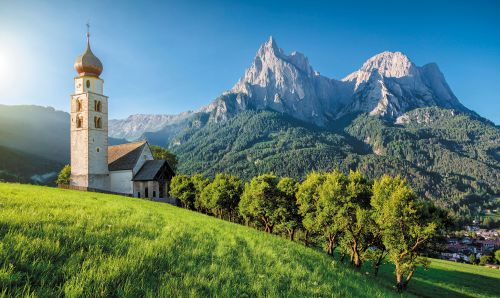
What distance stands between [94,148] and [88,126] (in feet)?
15.6

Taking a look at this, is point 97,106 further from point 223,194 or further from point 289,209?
point 289,209

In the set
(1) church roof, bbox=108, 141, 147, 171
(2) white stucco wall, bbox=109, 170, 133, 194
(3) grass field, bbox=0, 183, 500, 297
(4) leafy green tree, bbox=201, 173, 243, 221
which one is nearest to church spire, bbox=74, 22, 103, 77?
(1) church roof, bbox=108, 141, 147, 171

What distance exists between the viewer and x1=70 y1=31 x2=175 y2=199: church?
59312 millimetres

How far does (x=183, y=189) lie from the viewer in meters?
70.8

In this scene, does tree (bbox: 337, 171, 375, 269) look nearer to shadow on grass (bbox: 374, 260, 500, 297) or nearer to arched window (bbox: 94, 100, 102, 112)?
shadow on grass (bbox: 374, 260, 500, 297)

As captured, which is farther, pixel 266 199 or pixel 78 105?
pixel 78 105

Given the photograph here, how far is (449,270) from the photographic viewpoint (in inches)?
2451

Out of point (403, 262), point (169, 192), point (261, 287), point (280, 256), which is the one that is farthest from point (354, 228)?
point (169, 192)

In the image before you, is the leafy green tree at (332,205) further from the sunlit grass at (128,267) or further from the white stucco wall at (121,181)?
the white stucco wall at (121,181)

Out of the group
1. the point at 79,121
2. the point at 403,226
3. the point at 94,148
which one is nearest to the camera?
the point at 403,226

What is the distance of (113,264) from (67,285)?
1158mm

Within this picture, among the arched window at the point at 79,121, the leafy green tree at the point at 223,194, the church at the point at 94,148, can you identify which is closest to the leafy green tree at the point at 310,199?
the leafy green tree at the point at 223,194

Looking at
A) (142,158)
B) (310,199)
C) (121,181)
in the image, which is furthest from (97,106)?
(310,199)

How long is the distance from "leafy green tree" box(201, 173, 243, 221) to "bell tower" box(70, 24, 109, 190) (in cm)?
2313
